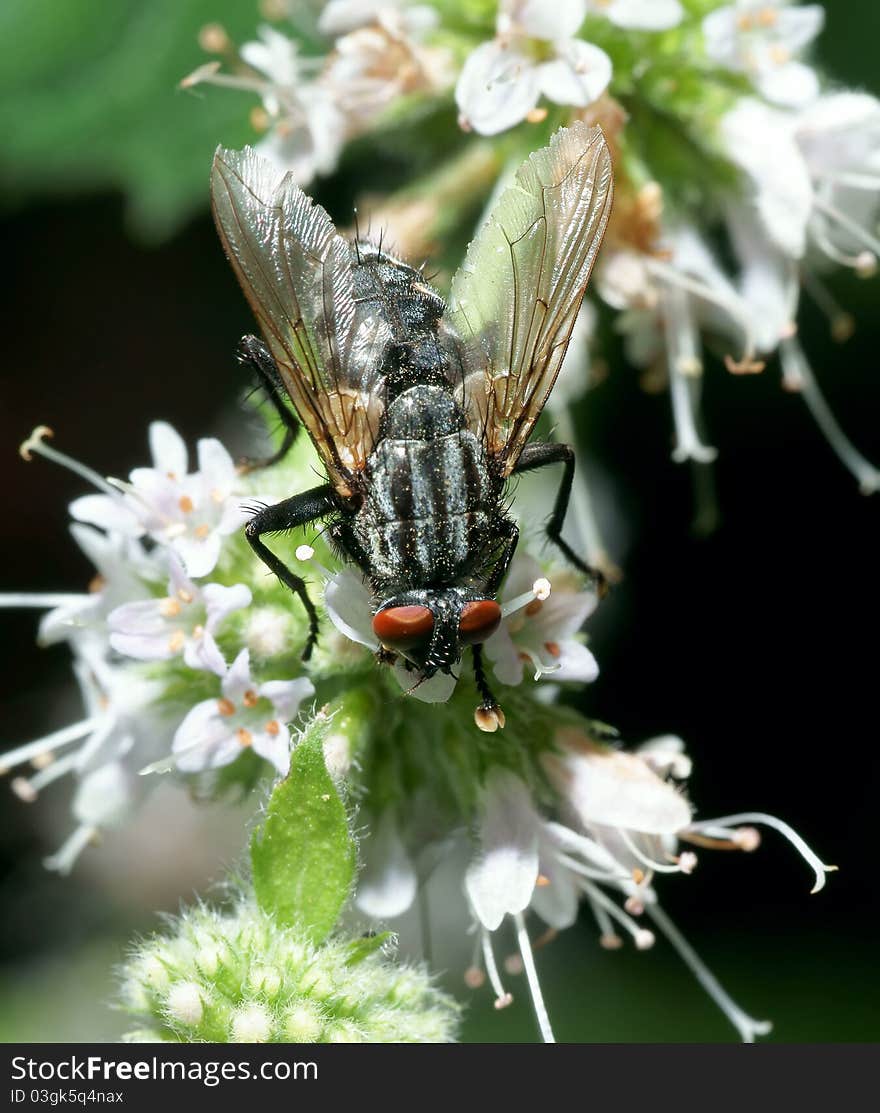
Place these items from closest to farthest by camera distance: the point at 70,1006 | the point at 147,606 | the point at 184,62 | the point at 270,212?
the point at 270,212 → the point at 147,606 → the point at 184,62 → the point at 70,1006

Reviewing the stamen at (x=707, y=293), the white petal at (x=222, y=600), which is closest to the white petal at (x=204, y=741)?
the white petal at (x=222, y=600)

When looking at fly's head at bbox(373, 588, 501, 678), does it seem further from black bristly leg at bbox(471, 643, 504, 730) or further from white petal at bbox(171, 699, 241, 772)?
white petal at bbox(171, 699, 241, 772)

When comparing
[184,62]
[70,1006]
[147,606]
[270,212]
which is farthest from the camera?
[70,1006]

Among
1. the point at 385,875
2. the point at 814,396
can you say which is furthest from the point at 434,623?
the point at 814,396

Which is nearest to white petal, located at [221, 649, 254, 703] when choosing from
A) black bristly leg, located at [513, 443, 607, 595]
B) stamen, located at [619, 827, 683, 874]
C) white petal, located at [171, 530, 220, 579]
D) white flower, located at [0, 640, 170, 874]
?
white petal, located at [171, 530, 220, 579]

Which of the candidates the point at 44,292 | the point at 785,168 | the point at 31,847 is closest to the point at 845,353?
the point at 785,168

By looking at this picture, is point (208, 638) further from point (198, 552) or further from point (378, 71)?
point (378, 71)

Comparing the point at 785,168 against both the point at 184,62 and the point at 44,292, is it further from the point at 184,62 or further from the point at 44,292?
the point at 44,292
